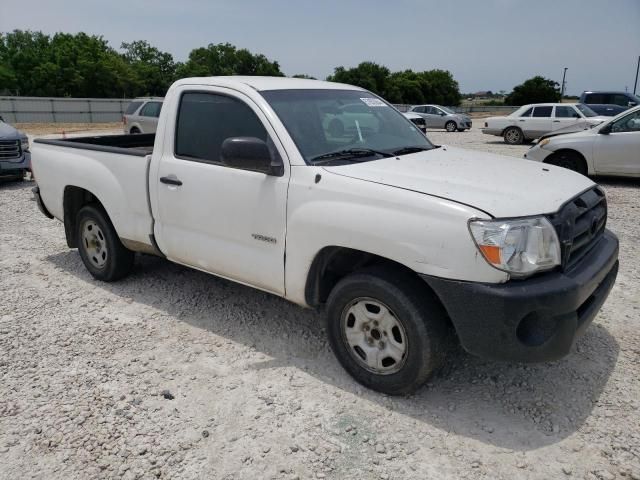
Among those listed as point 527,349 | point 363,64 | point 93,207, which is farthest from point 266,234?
point 363,64

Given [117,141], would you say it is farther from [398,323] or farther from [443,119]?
[443,119]

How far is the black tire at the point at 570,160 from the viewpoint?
33.9 ft

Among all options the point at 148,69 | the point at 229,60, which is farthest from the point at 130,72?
the point at 229,60

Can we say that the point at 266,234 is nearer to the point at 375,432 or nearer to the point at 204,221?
the point at 204,221

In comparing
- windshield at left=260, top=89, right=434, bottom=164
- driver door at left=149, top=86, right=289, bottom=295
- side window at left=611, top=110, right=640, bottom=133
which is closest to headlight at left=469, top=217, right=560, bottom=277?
windshield at left=260, top=89, right=434, bottom=164

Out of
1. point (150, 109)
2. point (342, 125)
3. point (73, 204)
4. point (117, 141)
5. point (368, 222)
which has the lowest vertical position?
point (73, 204)

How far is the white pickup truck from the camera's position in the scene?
2.74 m

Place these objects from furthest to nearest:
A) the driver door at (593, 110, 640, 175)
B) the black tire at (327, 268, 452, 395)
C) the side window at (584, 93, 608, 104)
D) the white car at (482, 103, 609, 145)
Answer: the side window at (584, 93, 608, 104)
the white car at (482, 103, 609, 145)
the driver door at (593, 110, 640, 175)
the black tire at (327, 268, 452, 395)

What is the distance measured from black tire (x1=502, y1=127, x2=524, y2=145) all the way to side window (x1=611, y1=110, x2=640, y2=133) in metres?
9.38

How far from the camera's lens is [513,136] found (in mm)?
19469

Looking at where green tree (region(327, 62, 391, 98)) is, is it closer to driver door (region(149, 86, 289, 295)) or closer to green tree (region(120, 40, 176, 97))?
green tree (region(120, 40, 176, 97))

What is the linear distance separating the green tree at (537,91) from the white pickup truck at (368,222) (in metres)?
64.9

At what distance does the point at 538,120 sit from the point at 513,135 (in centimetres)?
104

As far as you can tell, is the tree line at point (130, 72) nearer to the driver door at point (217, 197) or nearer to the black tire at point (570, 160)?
the black tire at point (570, 160)
